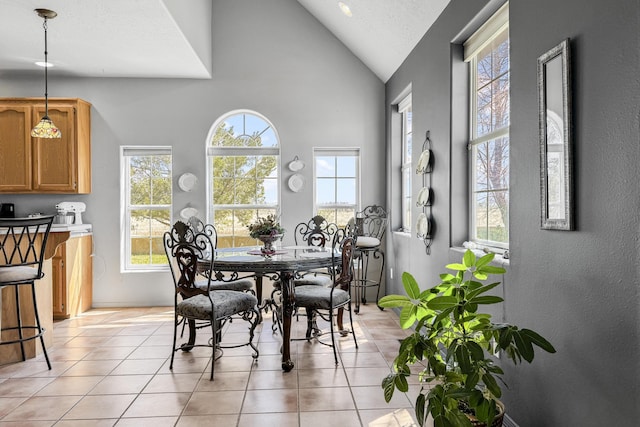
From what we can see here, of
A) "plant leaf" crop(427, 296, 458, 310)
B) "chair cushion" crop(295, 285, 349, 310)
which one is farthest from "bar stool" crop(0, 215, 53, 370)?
"plant leaf" crop(427, 296, 458, 310)

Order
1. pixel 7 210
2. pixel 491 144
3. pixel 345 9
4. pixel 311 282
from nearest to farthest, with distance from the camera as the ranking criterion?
pixel 491 144
pixel 311 282
pixel 345 9
pixel 7 210

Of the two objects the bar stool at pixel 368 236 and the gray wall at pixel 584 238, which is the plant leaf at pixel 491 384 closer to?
the gray wall at pixel 584 238

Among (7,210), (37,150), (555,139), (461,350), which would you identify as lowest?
(461,350)

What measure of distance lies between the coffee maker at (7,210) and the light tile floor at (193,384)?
1787mm

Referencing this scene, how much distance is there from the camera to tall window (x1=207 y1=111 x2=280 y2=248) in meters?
5.54

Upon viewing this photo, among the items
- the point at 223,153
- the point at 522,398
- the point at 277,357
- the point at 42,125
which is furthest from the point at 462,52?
the point at 42,125

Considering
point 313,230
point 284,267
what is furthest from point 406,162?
point 284,267

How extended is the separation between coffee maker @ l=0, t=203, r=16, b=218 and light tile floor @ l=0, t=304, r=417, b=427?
1787 millimetres

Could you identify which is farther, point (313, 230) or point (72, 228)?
point (313, 230)

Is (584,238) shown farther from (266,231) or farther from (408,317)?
(266,231)

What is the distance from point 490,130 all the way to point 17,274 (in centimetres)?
340

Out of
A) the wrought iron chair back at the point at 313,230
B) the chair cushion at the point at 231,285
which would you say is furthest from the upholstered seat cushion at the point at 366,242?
the chair cushion at the point at 231,285

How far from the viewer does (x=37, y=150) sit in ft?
16.5

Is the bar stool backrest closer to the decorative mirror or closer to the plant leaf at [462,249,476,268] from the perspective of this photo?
the plant leaf at [462,249,476,268]
